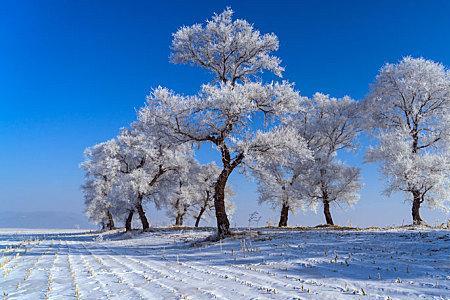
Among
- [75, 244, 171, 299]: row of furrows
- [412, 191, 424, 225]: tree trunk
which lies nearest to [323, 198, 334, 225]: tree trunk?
[412, 191, 424, 225]: tree trunk

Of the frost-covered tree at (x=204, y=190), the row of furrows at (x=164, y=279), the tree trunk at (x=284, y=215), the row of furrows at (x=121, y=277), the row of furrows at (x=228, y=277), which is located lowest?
the row of furrows at (x=228, y=277)

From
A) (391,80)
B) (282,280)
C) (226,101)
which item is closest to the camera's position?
(282,280)

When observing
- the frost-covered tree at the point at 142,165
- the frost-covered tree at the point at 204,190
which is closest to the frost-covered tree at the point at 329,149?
the frost-covered tree at the point at 142,165

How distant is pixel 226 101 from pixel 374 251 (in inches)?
383

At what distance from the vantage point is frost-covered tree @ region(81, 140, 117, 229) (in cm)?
4681

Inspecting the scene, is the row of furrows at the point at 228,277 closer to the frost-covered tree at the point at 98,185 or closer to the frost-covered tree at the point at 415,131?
the frost-covered tree at the point at 415,131

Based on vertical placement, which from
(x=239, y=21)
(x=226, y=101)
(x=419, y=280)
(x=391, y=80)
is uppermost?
(x=239, y=21)

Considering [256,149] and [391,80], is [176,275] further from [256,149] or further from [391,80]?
[391,80]

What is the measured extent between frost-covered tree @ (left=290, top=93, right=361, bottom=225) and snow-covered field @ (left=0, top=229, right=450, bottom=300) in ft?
52.0

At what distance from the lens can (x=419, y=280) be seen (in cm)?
931

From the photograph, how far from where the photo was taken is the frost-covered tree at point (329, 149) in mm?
32719

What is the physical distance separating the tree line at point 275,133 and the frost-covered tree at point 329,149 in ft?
0.27

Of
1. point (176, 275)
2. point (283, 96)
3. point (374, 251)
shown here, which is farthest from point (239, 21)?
point (176, 275)

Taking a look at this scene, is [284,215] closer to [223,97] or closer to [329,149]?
[329,149]
